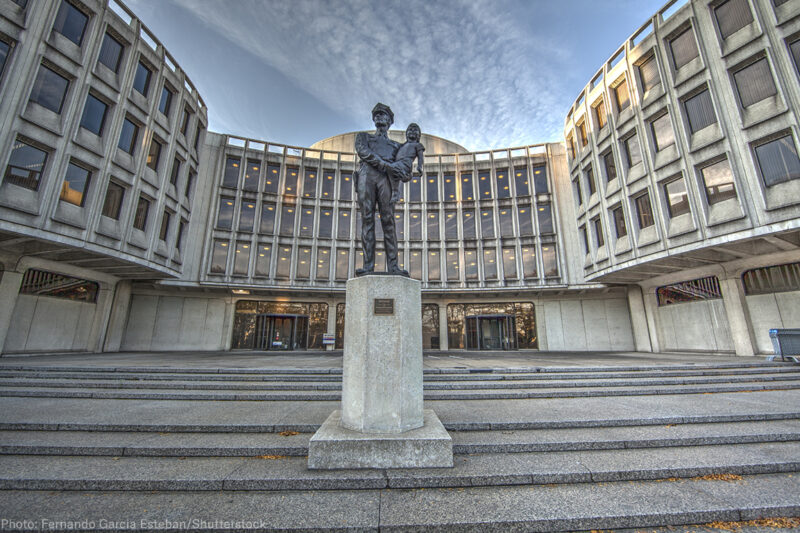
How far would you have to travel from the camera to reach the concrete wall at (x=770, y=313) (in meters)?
14.2

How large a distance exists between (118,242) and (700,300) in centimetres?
3100

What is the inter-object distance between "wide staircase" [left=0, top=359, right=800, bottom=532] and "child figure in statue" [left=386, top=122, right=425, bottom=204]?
402 cm

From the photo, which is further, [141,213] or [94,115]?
[141,213]

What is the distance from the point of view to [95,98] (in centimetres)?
1537

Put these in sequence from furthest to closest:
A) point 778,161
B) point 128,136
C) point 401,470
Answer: point 128,136, point 778,161, point 401,470

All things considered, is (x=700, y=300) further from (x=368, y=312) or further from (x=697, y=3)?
(x=368, y=312)

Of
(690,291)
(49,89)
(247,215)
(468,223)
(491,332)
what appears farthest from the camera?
(468,223)

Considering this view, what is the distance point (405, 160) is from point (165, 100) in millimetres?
21478

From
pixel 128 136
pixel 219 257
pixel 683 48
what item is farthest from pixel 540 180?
pixel 128 136

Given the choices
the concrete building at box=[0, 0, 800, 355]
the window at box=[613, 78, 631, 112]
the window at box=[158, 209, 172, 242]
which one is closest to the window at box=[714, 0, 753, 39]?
the concrete building at box=[0, 0, 800, 355]

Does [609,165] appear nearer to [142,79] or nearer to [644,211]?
[644,211]

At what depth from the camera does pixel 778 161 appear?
12648 millimetres

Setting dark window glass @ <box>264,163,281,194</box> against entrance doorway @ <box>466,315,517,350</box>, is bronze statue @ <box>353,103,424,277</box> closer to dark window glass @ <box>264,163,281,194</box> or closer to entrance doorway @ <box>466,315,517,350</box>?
entrance doorway @ <box>466,315,517,350</box>

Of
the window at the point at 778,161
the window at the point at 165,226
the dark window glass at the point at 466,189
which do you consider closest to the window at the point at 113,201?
the window at the point at 165,226
